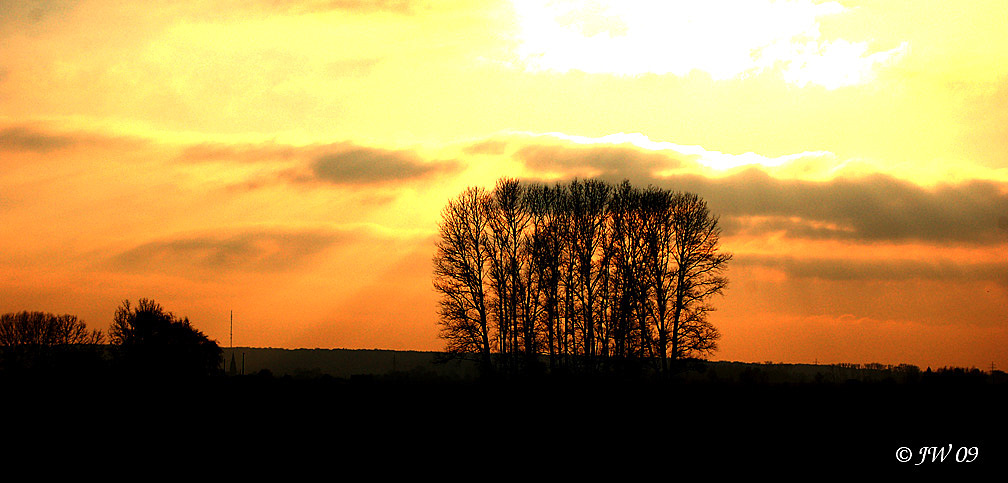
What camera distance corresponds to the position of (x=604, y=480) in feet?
68.2

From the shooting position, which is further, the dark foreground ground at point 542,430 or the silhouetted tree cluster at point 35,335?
the silhouetted tree cluster at point 35,335

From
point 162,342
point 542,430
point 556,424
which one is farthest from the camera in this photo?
point 162,342

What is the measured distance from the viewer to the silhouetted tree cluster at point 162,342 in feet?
243

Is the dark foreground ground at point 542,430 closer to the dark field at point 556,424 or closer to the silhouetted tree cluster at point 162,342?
the dark field at point 556,424

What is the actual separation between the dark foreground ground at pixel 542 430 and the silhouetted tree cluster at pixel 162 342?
35876 mm

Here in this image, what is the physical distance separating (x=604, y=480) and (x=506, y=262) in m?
32.1

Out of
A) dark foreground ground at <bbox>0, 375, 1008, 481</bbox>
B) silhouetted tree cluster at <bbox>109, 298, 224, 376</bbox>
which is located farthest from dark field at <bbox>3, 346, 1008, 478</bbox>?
silhouetted tree cluster at <bbox>109, 298, 224, 376</bbox>

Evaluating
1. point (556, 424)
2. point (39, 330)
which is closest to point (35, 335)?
point (39, 330)

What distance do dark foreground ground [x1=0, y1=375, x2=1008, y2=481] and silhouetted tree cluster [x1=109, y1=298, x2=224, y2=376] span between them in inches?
1412

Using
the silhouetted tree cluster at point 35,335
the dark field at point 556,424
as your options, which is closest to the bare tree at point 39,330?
the silhouetted tree cluster at point 35,335

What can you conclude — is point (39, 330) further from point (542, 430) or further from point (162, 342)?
point (542, 430)

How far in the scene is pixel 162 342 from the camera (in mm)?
75625

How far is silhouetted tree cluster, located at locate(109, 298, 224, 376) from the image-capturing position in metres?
73.9

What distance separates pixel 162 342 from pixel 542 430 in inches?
2209
